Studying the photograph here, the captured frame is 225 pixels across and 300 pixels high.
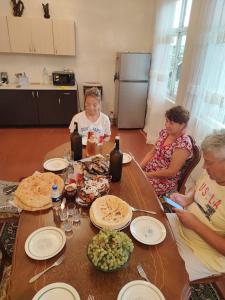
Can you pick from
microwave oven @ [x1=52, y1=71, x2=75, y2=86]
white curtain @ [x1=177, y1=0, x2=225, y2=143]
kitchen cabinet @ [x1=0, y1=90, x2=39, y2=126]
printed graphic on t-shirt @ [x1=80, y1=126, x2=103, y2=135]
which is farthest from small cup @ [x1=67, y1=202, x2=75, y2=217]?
microwave oven @ [x1=52, y1=71, x2=75, y2=86]

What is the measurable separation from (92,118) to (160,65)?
7.15 feet

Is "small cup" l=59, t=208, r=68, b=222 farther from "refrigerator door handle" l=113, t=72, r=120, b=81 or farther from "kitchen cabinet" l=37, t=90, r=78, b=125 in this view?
"refrigerator door handle" l=113, t=72, r=120, b=81

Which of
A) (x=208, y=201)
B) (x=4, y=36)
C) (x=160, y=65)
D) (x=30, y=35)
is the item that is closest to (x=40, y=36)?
(x=30, y=35)

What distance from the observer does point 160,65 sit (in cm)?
371

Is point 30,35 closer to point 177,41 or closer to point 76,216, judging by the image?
point 177,41

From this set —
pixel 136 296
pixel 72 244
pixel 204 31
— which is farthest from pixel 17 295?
pixel 204 31

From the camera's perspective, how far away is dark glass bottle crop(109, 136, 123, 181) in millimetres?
1373

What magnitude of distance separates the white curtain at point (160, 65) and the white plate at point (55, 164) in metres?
2.59

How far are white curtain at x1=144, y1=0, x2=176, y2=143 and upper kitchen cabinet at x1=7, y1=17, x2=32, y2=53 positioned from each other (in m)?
2.46

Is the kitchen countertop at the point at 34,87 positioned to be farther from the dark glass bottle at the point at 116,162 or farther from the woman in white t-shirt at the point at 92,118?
the dark glass bottle at the point at 116,162

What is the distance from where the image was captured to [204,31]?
232 centimetres

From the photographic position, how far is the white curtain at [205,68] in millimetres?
2152

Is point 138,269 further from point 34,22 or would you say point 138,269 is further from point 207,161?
point 34,22

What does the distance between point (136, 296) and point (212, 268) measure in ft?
1.87
